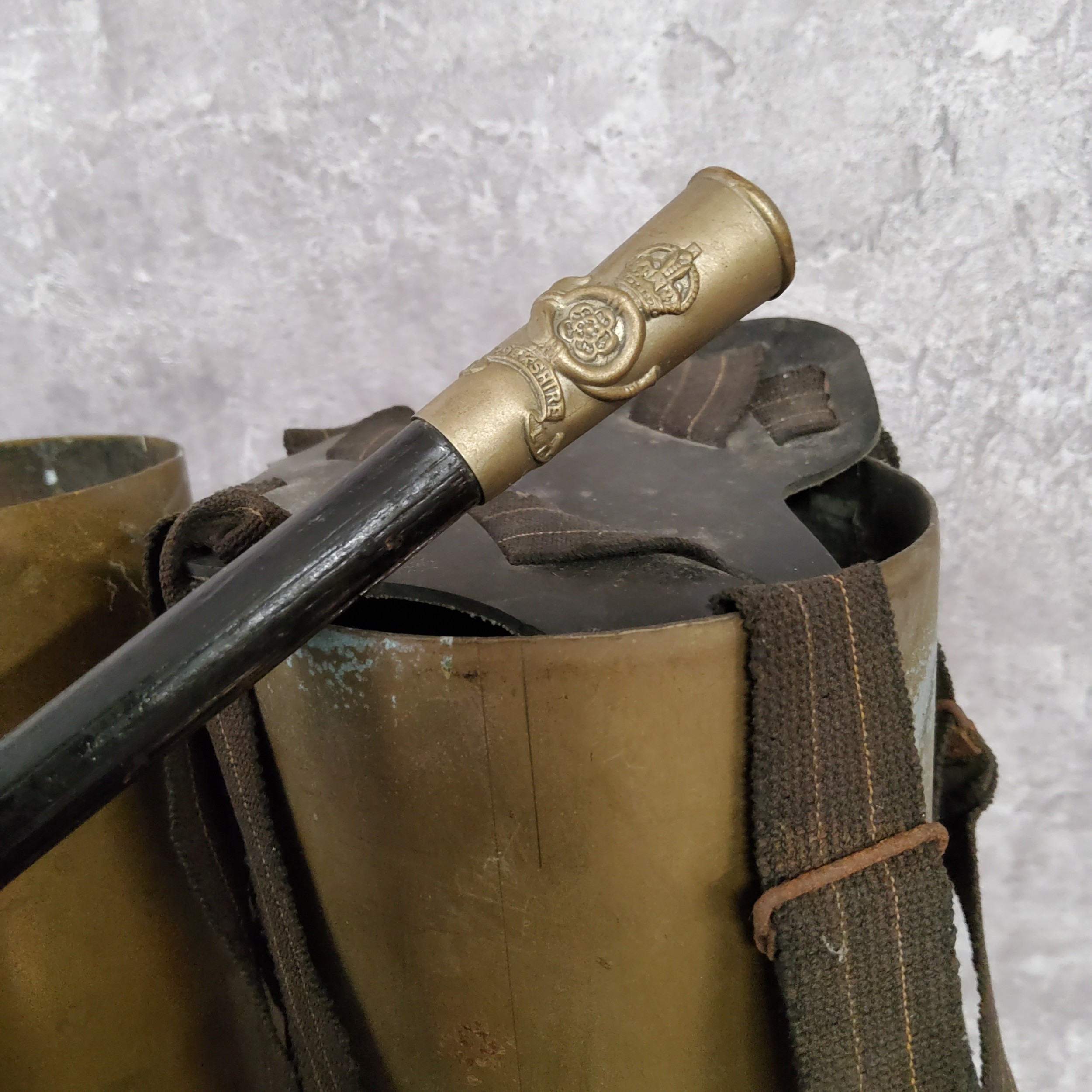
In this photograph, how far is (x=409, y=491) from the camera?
0.37 meters

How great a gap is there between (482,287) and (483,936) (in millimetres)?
606

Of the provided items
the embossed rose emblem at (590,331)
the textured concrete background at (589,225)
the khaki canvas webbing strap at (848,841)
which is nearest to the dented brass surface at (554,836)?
the khaki canvas webbing strap at (848,841)

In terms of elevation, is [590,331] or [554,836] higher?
[590,331]

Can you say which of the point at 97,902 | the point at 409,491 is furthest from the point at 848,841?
the point at 97,902

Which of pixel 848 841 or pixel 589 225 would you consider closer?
pixel 848 841

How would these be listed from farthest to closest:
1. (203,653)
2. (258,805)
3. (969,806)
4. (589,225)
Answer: (589,225), (969,806), (258,805), (203,653)

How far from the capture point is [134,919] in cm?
59

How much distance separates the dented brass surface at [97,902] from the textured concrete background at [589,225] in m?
0.30

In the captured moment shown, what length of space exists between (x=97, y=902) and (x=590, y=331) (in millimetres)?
471

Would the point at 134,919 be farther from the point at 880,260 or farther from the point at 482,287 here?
the point at 880,260

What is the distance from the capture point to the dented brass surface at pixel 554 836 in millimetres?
382

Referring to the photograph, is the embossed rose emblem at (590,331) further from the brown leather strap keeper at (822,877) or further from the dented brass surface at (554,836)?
the brown leather strap keeper at (822,877)

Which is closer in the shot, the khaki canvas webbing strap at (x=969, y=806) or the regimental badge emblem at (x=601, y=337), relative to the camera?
the regimental badge emblem at (x=601, y=337)

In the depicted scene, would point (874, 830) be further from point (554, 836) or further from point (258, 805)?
point (258, 805)
